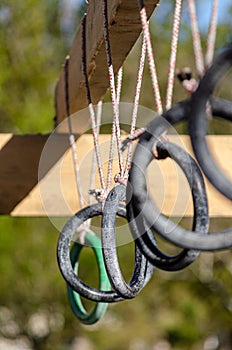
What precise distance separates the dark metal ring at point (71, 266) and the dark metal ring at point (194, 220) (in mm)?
174

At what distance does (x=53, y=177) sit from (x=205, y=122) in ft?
3.78

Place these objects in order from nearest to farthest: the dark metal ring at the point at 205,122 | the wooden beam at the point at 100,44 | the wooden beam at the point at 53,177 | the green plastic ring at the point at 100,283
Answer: the dark metal ring at the point at 205,122 → the wooden beam at the point at 100,44 → the green plastic ring at the point at 100,283 → the wooden beam at the point at 53,177

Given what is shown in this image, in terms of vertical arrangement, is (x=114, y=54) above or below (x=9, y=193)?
above

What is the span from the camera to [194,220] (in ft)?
2.71

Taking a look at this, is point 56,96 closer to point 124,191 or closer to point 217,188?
point 124,191

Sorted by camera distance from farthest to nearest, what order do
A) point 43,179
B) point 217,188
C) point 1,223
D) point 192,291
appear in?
point 192,291 < point 1,223 < point 43,179 < point 217,188

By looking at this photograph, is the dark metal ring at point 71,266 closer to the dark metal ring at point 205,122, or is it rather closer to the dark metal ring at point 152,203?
the dark metal ring at point 152,203

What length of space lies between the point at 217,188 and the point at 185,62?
8.34 meters

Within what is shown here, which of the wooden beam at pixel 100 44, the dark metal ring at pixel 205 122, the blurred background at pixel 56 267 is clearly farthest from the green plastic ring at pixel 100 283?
the blurred background at pixel 56 267

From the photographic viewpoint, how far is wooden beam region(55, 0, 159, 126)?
3.22 feet

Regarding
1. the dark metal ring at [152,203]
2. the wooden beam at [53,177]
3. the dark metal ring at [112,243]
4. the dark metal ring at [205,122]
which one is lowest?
the wooden beam at [53,177]

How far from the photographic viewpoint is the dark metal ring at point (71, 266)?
1.05m

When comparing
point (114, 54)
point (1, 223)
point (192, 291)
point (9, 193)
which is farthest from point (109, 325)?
point (114, 54)

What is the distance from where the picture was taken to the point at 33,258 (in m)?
7.19
